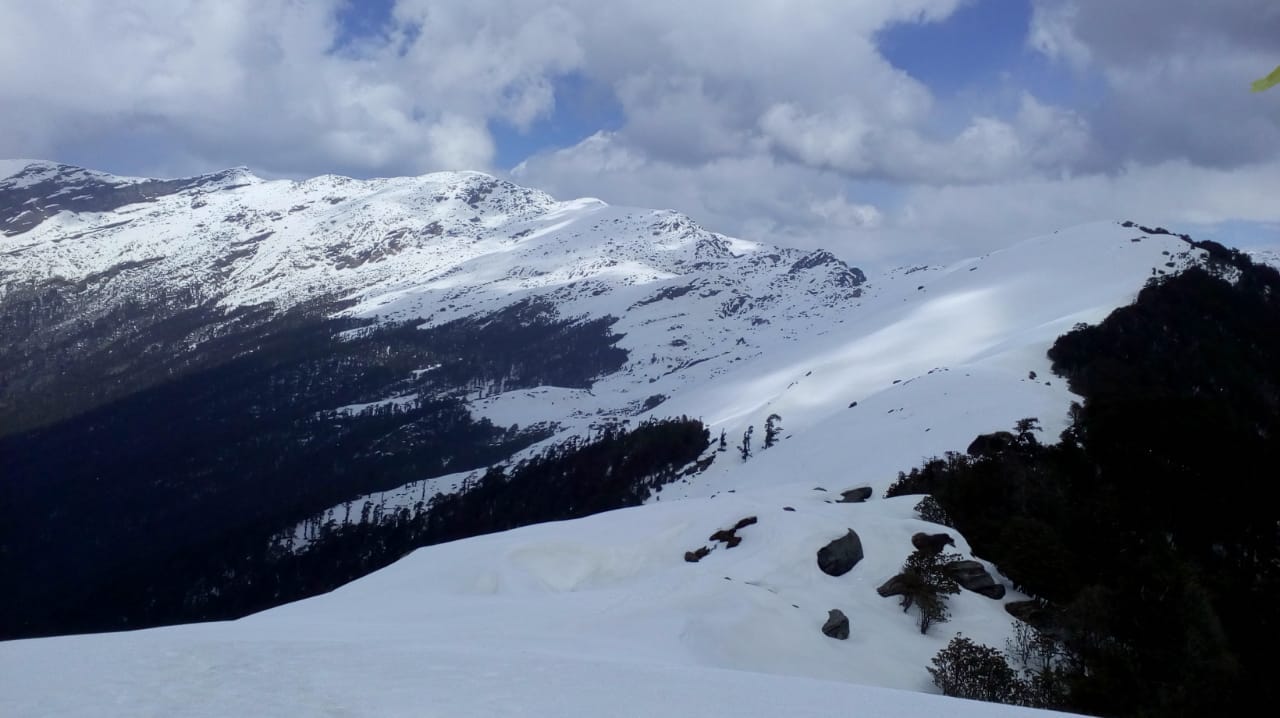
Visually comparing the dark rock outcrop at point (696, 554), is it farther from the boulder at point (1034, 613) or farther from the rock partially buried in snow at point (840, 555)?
the boulder at point (1034, 613)

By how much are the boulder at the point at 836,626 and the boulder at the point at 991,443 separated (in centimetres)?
2885

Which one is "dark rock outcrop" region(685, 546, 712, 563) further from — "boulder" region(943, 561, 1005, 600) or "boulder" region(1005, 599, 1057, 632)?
"boulder" region(1005, 599, 1057, 632)

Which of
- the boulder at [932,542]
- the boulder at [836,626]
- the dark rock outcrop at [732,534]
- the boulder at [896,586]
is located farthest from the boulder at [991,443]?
the boulder at [836,626]

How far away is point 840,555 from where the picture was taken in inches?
851

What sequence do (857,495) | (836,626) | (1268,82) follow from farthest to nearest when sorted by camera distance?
(857,495)
(836,626)
(1268,82)

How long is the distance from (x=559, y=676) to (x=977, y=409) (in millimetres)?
51953

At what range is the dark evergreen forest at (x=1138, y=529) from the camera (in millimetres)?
14398

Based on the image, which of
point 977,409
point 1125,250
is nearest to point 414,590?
point 977,409

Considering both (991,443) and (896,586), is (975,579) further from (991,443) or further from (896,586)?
(991,443)

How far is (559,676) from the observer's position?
9250 millimetres

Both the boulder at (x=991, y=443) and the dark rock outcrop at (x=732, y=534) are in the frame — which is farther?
the boulder at (x=991, y=443)

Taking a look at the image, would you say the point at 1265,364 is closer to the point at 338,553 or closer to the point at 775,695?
the point at 775,695

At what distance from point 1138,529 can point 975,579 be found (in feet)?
47.7

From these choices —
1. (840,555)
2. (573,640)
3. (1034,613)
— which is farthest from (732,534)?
(573,640)
